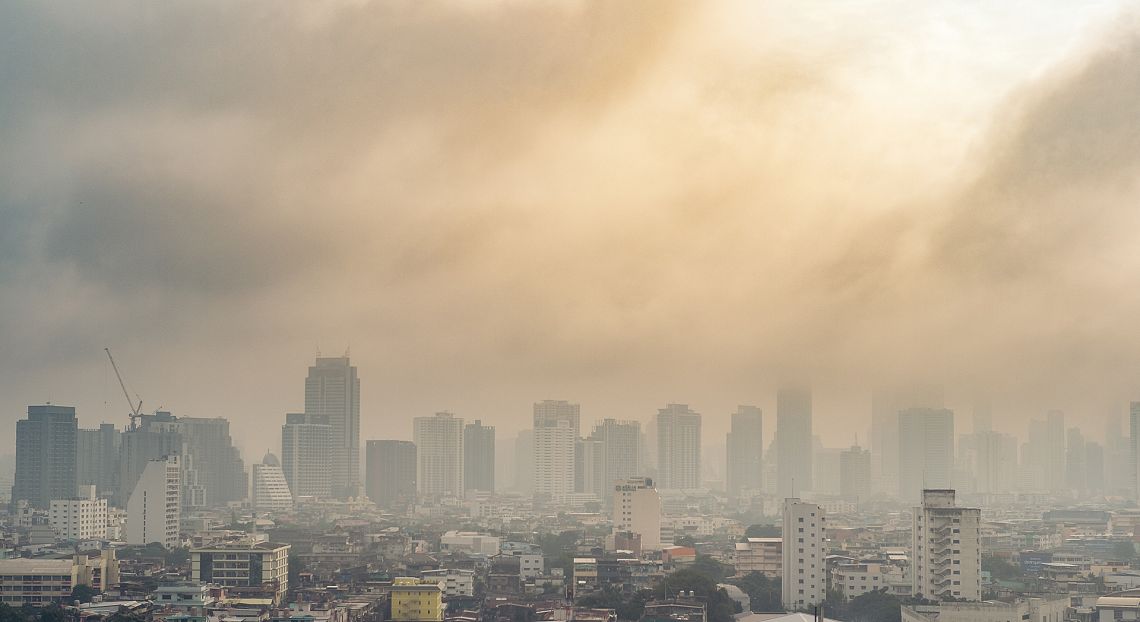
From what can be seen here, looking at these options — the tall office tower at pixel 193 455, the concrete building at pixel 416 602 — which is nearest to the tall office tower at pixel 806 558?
the concrete building at pixel 416 602

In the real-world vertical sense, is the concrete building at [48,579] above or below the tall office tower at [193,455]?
below

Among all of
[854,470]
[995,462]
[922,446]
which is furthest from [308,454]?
[995,462]

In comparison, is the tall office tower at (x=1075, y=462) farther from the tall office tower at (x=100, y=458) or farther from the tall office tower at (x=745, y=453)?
the tall office tower at (x=100, y=458)

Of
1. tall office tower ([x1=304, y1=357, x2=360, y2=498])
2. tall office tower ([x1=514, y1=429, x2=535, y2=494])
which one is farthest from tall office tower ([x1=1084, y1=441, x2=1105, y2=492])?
tall office tower ([x1=304, y1=357, x2=360, y2=498])

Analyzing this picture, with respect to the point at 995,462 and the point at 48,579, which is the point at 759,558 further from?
the point at 995,462

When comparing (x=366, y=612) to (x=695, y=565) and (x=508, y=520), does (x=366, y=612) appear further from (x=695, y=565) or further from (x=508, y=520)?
(x=508, y=520)
